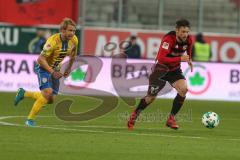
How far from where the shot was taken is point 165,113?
2095cm

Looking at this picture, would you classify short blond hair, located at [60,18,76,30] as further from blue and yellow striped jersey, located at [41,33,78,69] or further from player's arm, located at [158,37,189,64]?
player's arm, located at [158,37,189,64]

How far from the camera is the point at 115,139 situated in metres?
13.7

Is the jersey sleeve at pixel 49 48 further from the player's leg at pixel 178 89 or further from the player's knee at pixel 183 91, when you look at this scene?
the player's knee at pixel 183 91

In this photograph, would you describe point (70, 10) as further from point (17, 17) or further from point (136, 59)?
point (136, 59)

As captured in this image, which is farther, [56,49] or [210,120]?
[210,120]

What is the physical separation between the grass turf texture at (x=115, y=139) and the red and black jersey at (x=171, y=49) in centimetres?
130

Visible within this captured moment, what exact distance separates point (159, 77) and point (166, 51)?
0.59m

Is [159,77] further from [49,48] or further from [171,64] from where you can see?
[49,48]

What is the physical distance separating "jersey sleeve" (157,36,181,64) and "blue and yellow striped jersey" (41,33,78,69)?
1.64 m

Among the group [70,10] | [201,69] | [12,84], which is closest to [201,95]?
[201,69]

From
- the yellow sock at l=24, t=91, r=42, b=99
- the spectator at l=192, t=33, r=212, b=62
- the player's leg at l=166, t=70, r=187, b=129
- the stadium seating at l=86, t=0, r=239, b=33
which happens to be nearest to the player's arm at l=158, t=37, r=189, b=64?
the player's leg at l=166, t=70, r=187, b=129

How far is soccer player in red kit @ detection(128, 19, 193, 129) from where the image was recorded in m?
15.5

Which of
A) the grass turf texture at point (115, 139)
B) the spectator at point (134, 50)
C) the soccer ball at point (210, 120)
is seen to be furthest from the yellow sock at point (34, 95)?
the spectator at point (134, 50)

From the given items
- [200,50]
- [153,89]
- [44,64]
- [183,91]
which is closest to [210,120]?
[183,91]
